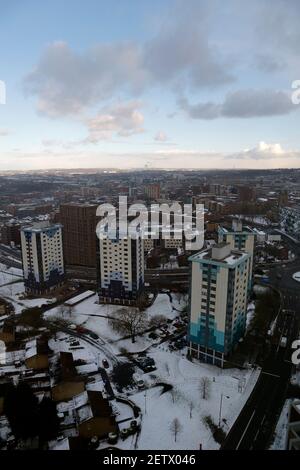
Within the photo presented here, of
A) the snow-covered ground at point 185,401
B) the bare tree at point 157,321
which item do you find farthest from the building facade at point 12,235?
the snow-covered ground at point 185,401

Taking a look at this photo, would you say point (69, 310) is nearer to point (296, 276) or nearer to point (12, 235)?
point (296, 276)

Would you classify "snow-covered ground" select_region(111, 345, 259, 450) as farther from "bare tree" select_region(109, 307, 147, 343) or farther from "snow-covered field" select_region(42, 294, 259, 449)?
"bare tree" select_region(109, 307, 147, 343)

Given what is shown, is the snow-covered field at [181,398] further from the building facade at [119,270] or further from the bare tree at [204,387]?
the building facade at [119,270]

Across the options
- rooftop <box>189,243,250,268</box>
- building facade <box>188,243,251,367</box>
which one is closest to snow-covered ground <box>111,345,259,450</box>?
building facade <box>188,243,251,367</box>

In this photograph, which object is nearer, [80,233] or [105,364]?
[105,364]

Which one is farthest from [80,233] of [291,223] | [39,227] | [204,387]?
[291,223]

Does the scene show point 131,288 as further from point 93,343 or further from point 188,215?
point 188,215

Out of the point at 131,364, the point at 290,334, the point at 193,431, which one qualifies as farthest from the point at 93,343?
the point at 290,334
